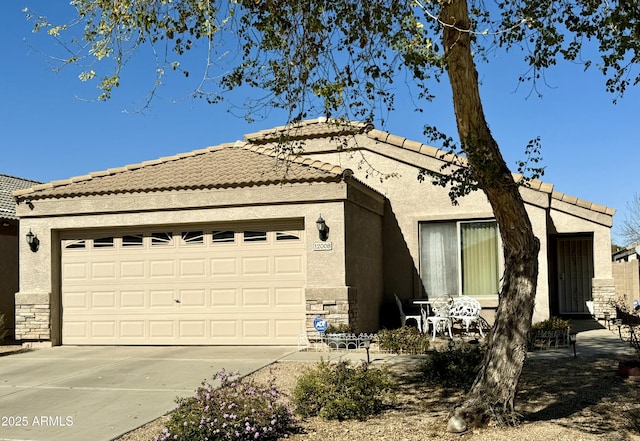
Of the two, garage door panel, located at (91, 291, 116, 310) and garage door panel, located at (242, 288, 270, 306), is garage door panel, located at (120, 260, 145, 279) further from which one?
garage door panel, located at (242, 288, 270, 306)

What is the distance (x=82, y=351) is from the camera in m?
12.9

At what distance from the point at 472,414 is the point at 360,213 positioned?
7.39 m

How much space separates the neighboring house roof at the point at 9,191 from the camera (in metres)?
17.8

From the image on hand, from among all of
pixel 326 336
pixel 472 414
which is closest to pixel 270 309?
pixel 326 336

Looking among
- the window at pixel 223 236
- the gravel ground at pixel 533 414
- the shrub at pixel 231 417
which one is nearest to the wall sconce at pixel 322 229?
the window at pixel 223 236

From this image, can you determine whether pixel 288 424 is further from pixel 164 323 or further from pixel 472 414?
pixel 164 323

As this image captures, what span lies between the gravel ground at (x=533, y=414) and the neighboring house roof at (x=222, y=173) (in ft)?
15.8

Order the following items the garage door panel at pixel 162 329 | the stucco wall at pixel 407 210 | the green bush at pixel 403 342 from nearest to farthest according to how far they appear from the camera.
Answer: the green bush at pixel 403 342 → the garage door panel at pixel 162 329 → the stucco wall at pixel 407 210

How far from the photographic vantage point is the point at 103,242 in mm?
13883

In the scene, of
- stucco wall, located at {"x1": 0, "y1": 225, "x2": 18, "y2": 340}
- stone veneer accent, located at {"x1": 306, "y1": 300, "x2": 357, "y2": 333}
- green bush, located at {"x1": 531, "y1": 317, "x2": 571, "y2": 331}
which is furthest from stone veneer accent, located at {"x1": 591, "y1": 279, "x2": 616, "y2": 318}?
stucco wall, located at {"x1": 0, "y1": 225, "x2": 18, "y2": 340}

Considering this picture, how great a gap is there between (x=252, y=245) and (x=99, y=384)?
452cm

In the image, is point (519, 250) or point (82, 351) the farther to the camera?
point (82, 351)

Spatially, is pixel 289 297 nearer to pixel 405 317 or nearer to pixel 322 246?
pixel 322 246

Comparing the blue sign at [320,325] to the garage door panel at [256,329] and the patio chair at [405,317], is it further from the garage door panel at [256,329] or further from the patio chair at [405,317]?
the patio chair at [405,317]
